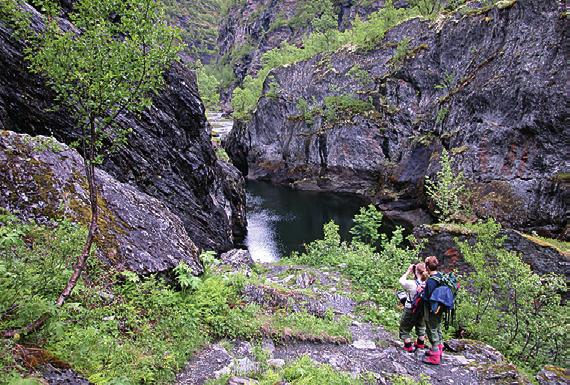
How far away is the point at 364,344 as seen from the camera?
7992 millimetres

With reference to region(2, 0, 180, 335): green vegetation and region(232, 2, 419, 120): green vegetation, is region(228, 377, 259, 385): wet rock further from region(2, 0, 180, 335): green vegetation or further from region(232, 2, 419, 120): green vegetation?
region(232, 2, 419, 120): green vegetation

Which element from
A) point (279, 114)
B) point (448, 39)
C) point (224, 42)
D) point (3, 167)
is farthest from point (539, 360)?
point (224, 42)

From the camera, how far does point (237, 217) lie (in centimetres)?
3055

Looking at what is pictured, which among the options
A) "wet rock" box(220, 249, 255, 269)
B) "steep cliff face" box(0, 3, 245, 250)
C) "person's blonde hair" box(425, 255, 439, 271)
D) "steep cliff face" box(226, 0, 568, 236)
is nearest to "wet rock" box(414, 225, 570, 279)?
"person's blonde hair" box(425, 255, 439, 271)

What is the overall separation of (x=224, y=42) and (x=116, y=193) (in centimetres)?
16831

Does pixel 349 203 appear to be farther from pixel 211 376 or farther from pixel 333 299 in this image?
pixel 211 376

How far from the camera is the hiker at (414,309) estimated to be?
7.43m

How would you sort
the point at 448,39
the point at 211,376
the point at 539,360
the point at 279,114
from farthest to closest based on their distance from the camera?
the point at 279,114 → the point at 448,39 → the point at 539,360 → the point at 211,376

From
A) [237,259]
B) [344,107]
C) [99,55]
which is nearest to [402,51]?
[344,107]

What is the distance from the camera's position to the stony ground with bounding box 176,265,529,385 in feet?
19.3

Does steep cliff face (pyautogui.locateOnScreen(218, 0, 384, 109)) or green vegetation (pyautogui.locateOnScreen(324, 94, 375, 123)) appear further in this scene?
steep cliff face (pyautogui.locateOnScreen(218, 0, 384, 109))

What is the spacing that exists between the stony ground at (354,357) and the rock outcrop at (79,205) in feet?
7.60

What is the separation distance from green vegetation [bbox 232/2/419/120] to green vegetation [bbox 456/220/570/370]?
5068cm

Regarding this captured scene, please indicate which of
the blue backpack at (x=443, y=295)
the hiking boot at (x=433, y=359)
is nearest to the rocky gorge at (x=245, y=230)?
the hiking boot at (x=433, y=359)
